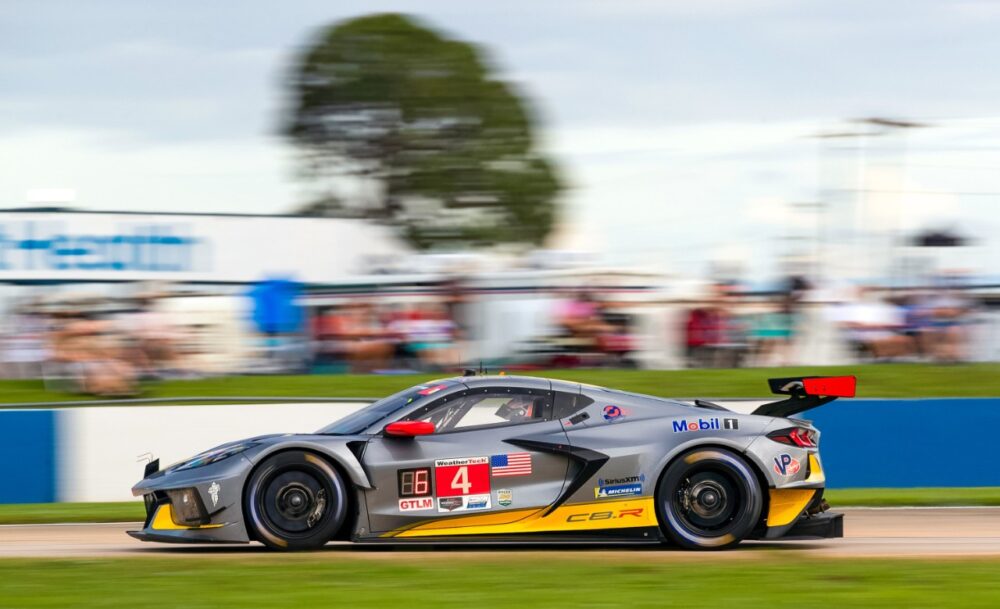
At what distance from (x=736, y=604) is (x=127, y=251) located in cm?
1697

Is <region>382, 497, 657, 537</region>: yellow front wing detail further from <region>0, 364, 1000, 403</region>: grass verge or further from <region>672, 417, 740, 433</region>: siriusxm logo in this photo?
<region>0, 364, 1000, 403</region>: grass verge

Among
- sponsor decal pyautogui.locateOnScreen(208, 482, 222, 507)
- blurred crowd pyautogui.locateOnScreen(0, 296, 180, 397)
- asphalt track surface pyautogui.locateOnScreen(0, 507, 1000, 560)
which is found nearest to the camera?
sponsor decal pyautogui.locateOnScreen(208, 482, 222, 507)

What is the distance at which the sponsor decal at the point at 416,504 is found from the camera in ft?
26.1

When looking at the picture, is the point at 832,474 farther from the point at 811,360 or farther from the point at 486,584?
the point at 486,584

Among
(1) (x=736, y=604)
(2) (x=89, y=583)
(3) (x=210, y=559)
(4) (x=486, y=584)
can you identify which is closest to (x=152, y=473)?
(3) (x=210, y=559)

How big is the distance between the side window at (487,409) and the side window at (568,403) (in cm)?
5

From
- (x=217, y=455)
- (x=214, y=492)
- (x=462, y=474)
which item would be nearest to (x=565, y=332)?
(x=462, y=474)

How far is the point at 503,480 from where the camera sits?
8.02 m

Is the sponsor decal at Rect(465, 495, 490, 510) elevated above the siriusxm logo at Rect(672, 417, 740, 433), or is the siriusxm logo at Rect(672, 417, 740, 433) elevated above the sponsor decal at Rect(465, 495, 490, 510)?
the siriusxm logo at Rect(672, 417, 740, 433)

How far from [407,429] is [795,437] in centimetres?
246

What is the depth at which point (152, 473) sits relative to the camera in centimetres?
845

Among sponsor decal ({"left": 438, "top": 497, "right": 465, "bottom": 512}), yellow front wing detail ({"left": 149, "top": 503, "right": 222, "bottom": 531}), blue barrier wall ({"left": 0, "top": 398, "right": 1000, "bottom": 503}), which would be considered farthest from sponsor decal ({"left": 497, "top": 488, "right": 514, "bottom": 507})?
blue barrier wall ({"left": 0, "top": 398, "right": 1000, "bottom": 503})

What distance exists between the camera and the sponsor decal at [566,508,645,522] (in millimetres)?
8047

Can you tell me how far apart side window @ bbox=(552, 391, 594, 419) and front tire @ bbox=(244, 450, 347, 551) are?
1435mm
